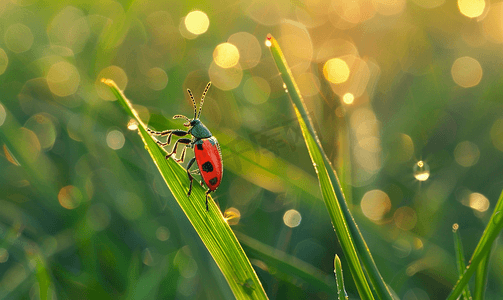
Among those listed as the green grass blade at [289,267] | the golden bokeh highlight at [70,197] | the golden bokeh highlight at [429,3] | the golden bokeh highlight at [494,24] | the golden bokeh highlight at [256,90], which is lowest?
the golden bokeh highlight at [70,197]

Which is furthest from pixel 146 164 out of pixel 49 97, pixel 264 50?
pixel 264 50

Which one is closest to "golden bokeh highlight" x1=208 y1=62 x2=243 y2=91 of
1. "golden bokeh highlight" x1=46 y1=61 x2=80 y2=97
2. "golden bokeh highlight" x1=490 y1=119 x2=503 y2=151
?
"golden bokeh highlight" x1=46 y1=61 x2=80 y2=97

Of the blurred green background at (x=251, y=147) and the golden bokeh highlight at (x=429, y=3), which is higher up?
the golden bokeh highlight at (x=429, y=3)

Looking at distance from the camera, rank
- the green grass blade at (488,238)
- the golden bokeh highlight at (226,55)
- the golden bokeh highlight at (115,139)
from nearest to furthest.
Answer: the green grass blade at (488,238) → the golden bokeh highlight at (115,139) → the golden bokeh highlight at (226,55)

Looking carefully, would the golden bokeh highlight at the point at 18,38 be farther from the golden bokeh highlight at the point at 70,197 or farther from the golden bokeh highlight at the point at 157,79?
the golden bokeh highlight at the point at 70,197

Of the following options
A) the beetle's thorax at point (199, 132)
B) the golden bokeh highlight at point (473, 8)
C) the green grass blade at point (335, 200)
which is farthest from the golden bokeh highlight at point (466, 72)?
the green grass blade at point (335, 200)

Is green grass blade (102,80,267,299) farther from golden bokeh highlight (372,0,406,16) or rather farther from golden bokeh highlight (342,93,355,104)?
golden bokeh highlight (372,0,406,16)
